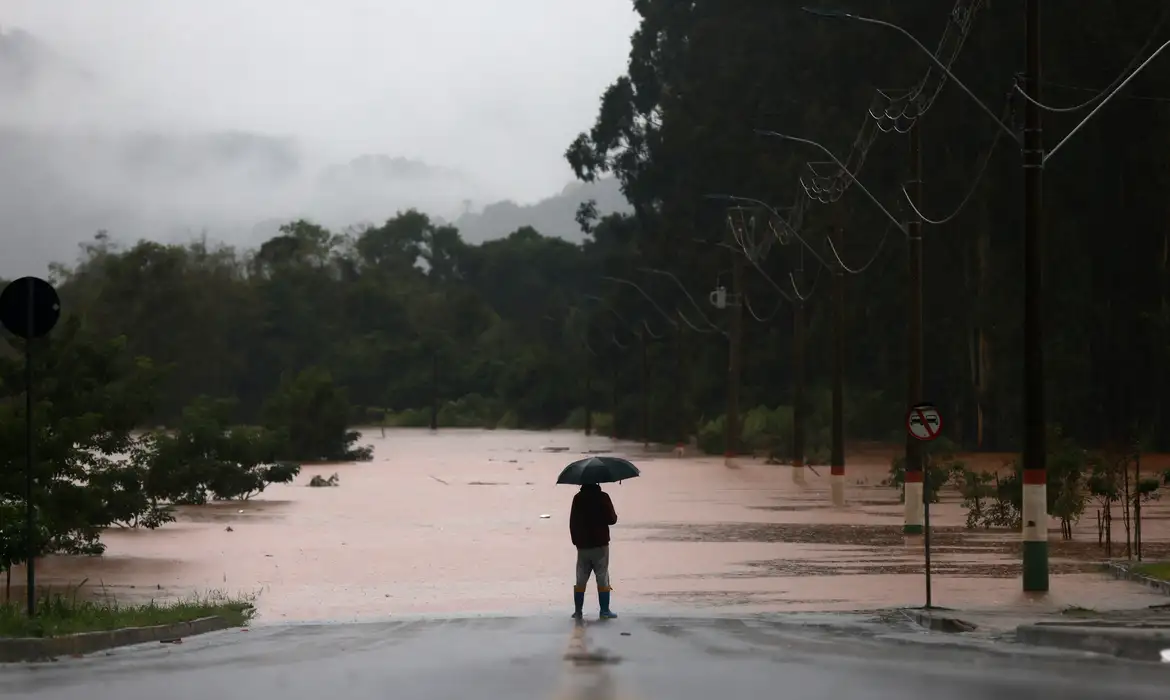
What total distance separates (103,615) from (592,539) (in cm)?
543

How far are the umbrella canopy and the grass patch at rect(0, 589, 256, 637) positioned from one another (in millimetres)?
4069

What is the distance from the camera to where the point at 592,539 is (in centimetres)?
2266

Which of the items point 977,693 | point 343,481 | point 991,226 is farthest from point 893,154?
point 977,693

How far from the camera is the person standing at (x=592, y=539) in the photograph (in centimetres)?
2259

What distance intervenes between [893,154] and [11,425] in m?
55.8

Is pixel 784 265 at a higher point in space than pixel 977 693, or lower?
higher

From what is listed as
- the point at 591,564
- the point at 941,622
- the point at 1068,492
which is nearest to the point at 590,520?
the point at 591,564

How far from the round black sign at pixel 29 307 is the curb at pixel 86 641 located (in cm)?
331

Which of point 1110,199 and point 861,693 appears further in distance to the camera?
point 1110,199

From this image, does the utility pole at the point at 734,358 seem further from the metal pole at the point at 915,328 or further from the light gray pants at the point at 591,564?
the light gray pants at the point at 591,564

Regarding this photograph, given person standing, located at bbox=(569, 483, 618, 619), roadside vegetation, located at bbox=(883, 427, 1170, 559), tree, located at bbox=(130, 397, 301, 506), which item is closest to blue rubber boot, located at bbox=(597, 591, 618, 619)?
person standing, located at bbox=(569, 483, 618, 619)

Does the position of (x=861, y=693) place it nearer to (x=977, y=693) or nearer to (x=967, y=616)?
(x=977, y=693)

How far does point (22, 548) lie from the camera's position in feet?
77.9

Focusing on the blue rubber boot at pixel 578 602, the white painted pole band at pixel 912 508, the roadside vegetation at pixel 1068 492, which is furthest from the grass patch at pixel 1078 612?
the white painted pole band at pixel 912 508
